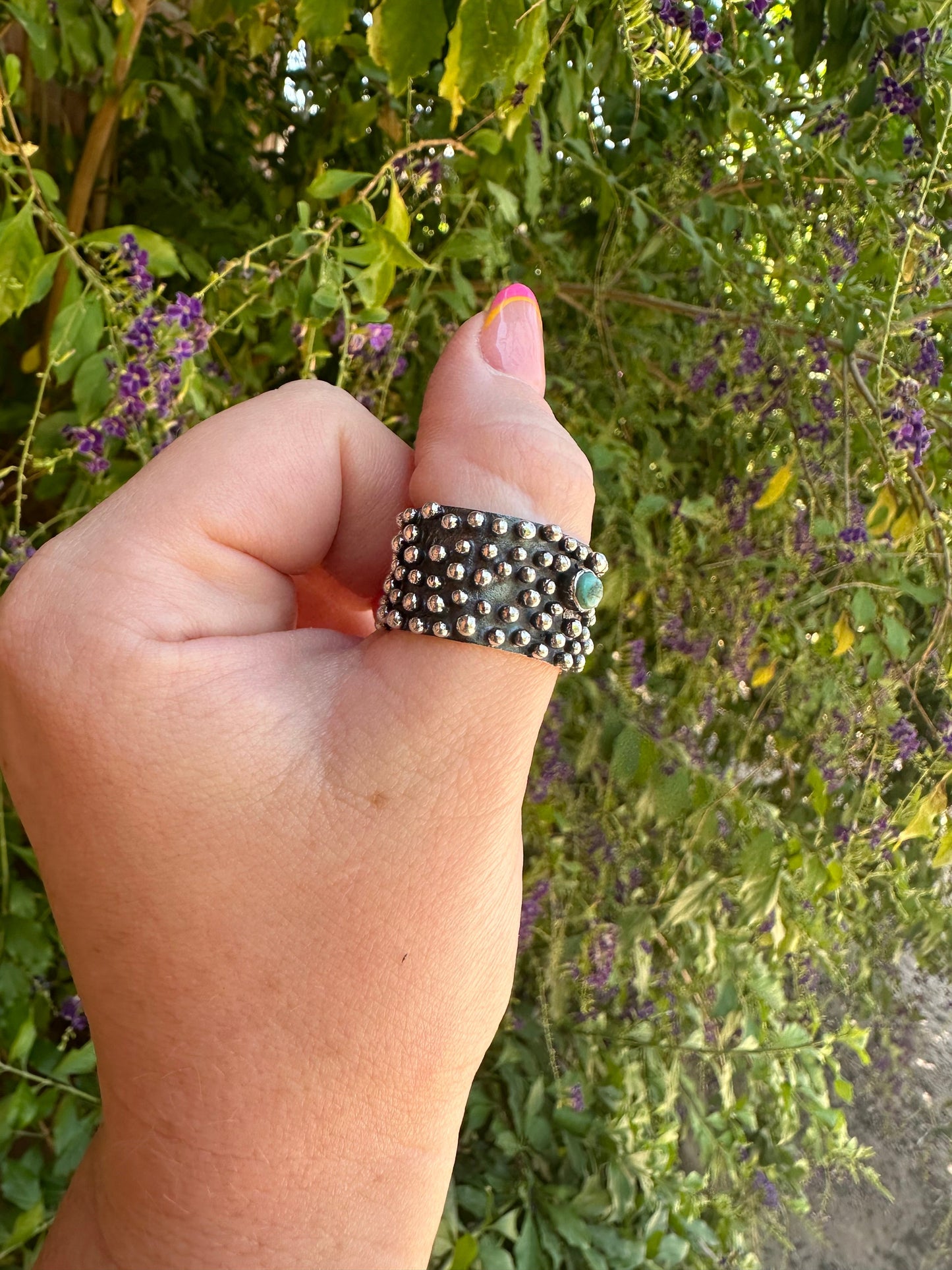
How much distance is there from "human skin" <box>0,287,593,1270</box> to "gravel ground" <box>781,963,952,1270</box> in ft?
8.09

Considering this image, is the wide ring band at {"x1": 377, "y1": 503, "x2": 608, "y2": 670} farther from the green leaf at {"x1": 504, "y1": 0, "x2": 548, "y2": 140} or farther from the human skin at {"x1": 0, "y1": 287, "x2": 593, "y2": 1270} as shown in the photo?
the green leaf at {"x1": 504, "y1": 0, "x2": 548, "y2": 140}

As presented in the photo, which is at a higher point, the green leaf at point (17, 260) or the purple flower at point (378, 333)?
the purple flower at point (378, 333)

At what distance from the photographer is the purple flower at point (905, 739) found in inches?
57.4

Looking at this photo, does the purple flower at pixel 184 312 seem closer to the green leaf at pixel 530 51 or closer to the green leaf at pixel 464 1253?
the green leaf at pixel 530 51

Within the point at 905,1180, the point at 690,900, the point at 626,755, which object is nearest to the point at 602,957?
the point at 690,900

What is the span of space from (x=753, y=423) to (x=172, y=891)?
140 cm

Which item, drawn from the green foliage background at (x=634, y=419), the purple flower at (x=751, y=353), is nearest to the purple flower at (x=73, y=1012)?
the green foliage background at (x=634, y=419)

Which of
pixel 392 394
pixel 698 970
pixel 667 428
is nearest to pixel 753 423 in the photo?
pixel 667 428

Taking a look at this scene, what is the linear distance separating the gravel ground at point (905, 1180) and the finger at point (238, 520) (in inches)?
98.9

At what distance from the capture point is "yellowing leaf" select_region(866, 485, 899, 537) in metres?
1.27

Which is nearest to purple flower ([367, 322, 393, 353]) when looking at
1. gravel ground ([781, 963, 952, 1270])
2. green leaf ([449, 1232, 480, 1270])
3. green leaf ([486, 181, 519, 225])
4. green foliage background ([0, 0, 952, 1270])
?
green foliage background ([0, 0, 952, 1270])

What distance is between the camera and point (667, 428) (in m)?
1.88

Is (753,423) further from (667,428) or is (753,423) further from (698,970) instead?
(698,970)

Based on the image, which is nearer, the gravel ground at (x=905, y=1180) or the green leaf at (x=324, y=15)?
the green leaf at (x=324, y=15)
